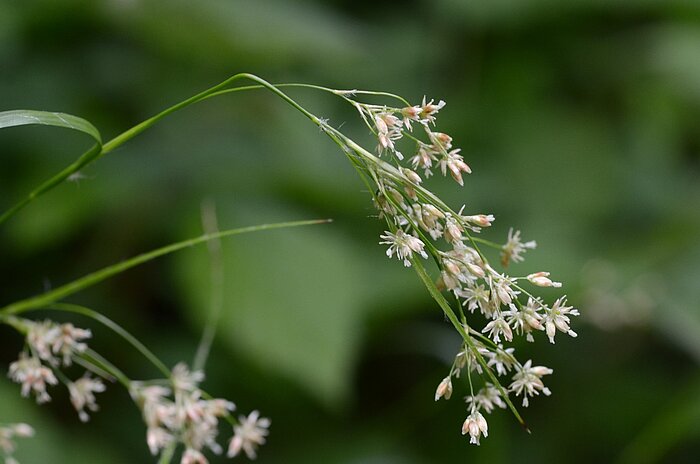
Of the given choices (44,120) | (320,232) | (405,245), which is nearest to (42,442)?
(320,232)

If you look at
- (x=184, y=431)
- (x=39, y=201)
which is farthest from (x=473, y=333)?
(x=39, y=201)

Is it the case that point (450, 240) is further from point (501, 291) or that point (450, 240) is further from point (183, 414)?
point (183, 414)

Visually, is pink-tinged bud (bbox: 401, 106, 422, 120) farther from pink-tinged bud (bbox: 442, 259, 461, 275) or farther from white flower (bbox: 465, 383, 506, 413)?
white flower (bbox: 465, 383, 506, 413)

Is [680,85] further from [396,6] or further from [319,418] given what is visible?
[319,418]

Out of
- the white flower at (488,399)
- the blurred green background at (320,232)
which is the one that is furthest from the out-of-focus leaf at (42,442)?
the white flower at (488,399)

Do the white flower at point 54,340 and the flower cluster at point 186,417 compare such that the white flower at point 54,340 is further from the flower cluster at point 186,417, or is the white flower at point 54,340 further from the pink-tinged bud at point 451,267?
the pink-tinged bud at point 451,267
